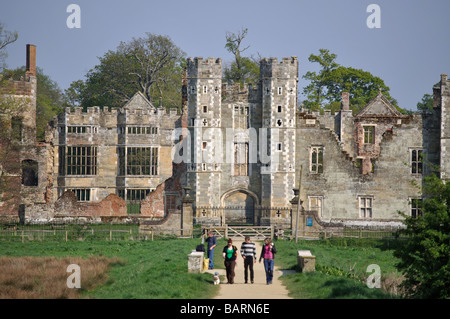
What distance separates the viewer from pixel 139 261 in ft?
112

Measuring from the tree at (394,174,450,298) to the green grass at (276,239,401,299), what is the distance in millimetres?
1273

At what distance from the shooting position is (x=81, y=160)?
222 ft

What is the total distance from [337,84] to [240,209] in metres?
33.5

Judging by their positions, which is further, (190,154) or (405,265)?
(190,154)

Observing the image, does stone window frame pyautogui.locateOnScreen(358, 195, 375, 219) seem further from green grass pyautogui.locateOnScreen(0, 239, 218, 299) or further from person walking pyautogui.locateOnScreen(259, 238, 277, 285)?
person walking pyautogui.locateOnScreen(259, 238, 277, 285)

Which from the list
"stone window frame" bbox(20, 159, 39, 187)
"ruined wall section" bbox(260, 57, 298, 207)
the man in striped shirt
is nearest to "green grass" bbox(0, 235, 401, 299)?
the man in striped shirt

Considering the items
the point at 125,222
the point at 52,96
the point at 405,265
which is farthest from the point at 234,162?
the point at 52,96

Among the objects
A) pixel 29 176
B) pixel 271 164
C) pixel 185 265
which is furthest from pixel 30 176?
pixel 185 265

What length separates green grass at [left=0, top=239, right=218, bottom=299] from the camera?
2573 centimetres

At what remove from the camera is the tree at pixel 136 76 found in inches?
3526

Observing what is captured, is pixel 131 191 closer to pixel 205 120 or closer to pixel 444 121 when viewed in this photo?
pixel 205 120

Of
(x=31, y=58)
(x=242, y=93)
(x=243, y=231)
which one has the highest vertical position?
(x=31, y=58)
